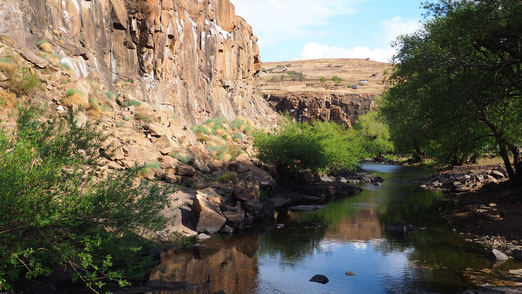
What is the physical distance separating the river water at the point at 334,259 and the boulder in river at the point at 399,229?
36 centimetres

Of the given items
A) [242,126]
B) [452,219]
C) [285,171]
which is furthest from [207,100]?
[452,219]

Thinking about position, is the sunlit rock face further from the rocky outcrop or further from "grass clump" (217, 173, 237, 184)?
the rocky outcrop

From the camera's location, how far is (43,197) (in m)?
8.34

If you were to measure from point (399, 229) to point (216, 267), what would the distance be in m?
9.70

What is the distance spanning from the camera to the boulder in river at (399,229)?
20.0 m

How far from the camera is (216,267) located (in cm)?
1456

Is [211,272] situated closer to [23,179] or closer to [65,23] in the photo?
[23,179]

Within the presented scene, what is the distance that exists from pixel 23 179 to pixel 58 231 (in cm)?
167

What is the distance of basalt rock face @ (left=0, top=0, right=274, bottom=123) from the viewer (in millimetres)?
27016

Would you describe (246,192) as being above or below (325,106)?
below

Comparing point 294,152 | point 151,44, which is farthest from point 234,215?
point 151,44

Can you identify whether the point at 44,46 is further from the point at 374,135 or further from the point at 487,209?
the point at 374,135

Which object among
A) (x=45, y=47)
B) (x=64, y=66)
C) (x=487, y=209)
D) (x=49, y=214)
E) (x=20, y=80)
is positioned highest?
(x=45, y=47)

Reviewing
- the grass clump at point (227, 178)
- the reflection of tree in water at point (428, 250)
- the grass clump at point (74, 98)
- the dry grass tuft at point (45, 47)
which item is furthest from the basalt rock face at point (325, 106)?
the grass clump at point (74, 98)
